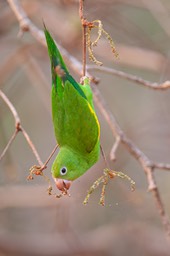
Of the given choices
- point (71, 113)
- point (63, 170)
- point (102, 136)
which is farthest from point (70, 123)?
point (102, 136)

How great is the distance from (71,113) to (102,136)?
7.65 feet

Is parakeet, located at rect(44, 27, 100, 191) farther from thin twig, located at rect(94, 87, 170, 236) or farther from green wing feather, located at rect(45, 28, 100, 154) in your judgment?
thin twig, located at rect(94, 87, 170, 236)

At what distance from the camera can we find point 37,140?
442 cm

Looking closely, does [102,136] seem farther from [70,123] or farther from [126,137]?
[70,123]

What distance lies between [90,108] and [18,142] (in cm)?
286

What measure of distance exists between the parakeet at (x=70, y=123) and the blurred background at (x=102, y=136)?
0.96 meters

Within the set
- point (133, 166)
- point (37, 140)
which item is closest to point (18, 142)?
point (37, 140)

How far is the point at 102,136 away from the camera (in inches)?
159

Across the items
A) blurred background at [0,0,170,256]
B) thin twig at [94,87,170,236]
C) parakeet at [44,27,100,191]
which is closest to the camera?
parakeet at [44,27,100,191]

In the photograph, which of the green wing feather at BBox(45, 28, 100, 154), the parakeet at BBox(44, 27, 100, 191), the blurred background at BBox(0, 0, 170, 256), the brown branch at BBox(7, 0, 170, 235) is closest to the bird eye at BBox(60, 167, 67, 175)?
the parakeet at BBox(44, 27, 100, 191)

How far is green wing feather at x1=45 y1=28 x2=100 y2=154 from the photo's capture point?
1.71m

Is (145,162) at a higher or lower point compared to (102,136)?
lower

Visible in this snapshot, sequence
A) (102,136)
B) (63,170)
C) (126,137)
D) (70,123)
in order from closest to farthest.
→ 1. (70,123)
2. (63,170)
3. (126,137)
4. (102,136)

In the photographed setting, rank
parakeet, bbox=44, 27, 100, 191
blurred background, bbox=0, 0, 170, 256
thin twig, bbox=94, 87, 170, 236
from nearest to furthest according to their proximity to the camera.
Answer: parakeet, bbox=44, 27, 100, 191, thin twig, bbox=94, 87, 170, 236, blurred background, bbox=0, 0, 170, 256
